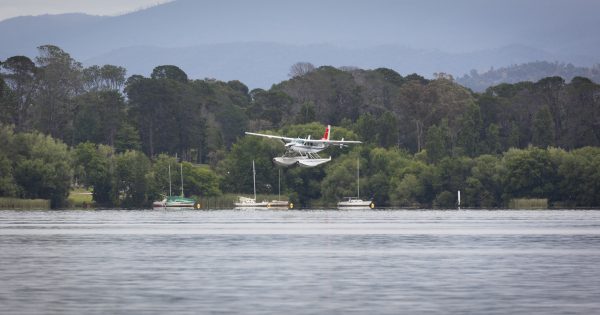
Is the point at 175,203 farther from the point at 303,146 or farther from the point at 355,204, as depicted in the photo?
the point at 355,204

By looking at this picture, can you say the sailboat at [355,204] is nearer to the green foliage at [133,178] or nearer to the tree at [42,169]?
the green foliage at [133,178]

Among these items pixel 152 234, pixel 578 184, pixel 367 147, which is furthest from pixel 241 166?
pixel 152 234

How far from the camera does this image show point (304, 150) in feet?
601

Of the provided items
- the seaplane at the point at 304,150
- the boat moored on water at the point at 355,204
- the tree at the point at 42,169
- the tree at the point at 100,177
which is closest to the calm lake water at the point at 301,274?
the tree at the point at 42,169

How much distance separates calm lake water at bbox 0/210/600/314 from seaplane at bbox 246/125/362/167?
363 ft

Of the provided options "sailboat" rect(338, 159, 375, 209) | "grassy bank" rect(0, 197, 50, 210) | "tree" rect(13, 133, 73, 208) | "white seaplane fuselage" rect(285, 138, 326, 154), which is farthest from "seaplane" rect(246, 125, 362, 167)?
"grassy bank" rect(0, 197, 50, 210)

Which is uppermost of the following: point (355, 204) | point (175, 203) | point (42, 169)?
point (42, 169)


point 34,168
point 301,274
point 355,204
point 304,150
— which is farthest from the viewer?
point 304,150

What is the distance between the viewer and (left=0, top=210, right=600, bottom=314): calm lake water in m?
32.9

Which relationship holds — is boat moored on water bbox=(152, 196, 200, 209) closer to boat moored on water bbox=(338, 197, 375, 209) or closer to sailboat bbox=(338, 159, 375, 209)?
sailboat bbox=(338, 159, 375, 209)

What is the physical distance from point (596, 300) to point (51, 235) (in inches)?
1917

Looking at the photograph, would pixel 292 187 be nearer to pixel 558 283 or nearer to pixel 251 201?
pixel 251 201

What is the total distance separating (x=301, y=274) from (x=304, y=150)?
140 metres

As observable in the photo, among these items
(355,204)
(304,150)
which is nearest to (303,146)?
(304,150)
